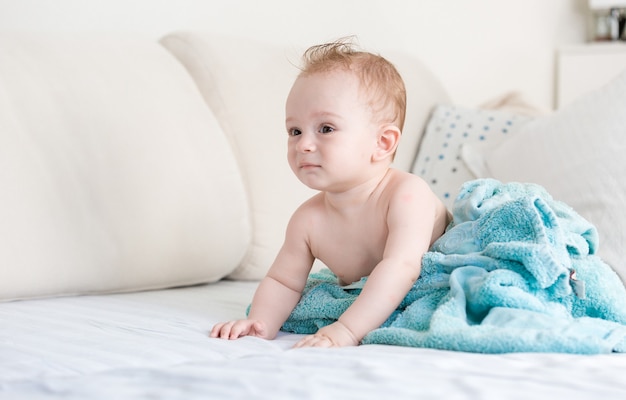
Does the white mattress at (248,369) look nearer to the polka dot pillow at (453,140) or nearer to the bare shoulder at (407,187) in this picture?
the bare shoulder at (407,187)

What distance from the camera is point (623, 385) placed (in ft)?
2.69

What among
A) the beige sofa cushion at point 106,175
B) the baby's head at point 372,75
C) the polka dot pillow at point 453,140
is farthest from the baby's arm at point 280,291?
the polka dot pillow at point 453,140

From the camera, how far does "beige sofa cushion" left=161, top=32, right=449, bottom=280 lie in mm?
1755

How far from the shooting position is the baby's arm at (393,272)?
1.08 meters

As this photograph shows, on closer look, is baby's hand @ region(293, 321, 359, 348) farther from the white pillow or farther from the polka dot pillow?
the polka dot pillow

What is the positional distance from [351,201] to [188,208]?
1.50ft

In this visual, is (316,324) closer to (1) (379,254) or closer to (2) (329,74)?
(1) (379,254)

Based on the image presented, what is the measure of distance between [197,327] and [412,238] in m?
0.32

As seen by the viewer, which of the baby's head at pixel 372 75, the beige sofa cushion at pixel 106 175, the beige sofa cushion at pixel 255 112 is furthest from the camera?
the beige sofa cushion at pixel 255 112

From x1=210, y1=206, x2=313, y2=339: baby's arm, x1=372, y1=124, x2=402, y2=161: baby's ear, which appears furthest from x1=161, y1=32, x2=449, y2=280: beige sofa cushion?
x1=372, y1=124, x2=402, y2=161: baby's ear

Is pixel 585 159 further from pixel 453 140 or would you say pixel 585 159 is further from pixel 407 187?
pixel 407 187

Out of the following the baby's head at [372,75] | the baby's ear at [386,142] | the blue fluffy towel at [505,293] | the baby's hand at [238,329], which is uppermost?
the baby's head at [372,75]

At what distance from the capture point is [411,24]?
2.84 m

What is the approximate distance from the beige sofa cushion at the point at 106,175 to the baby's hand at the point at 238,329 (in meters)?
0.43
